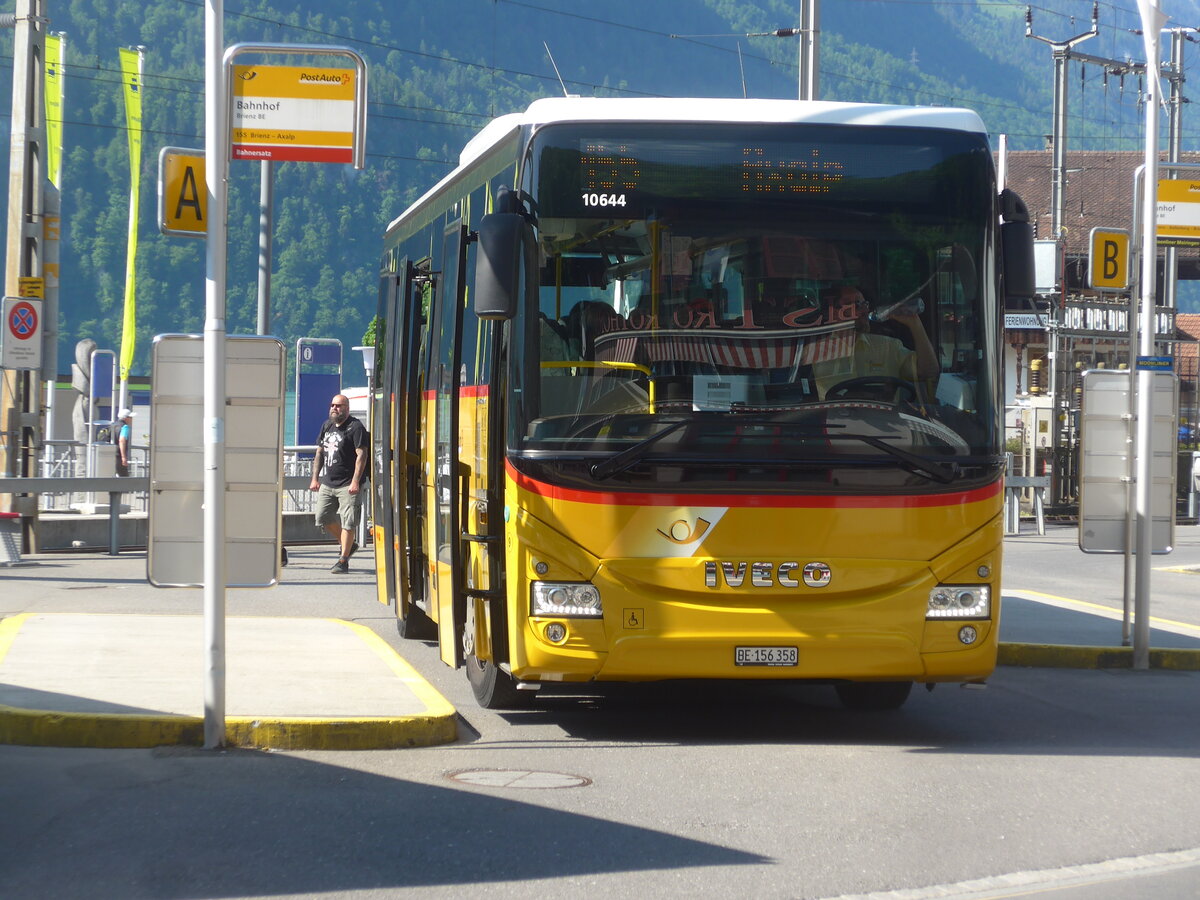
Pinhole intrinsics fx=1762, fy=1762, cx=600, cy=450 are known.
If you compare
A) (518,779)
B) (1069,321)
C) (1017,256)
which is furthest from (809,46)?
(1069,321)

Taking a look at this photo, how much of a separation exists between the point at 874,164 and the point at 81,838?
493cm

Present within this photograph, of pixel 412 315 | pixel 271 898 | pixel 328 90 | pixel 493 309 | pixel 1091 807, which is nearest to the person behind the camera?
pixel 271 898

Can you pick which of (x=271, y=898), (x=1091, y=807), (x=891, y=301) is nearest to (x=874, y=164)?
(x=891, y=301)

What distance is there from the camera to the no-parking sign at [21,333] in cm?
1880

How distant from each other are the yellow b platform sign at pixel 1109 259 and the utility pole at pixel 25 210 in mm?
11981

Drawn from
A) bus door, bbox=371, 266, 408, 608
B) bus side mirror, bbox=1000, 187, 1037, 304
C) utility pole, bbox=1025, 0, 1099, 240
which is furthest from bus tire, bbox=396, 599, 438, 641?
utility pole, bbox=1025, 0, 1099, 240

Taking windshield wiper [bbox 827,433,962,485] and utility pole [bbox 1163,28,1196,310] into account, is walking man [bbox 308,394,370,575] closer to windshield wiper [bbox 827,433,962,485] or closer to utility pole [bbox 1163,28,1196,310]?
windshield wiper [bbox 827,433,962,485]

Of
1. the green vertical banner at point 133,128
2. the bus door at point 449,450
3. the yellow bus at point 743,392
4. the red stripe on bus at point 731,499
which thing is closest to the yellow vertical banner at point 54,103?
the green vertical banner at point 133,128

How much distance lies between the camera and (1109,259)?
12438mm

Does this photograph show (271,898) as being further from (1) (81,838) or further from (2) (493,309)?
(2) (493,309)

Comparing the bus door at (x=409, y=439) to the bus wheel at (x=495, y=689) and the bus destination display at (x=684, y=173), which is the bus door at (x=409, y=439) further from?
the bus destination display at (x=684, y=173)

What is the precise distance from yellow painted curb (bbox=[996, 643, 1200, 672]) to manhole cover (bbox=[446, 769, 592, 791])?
543 centimetres

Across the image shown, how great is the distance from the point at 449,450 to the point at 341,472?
7924 millimetres

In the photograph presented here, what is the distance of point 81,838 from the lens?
20.9 feet
